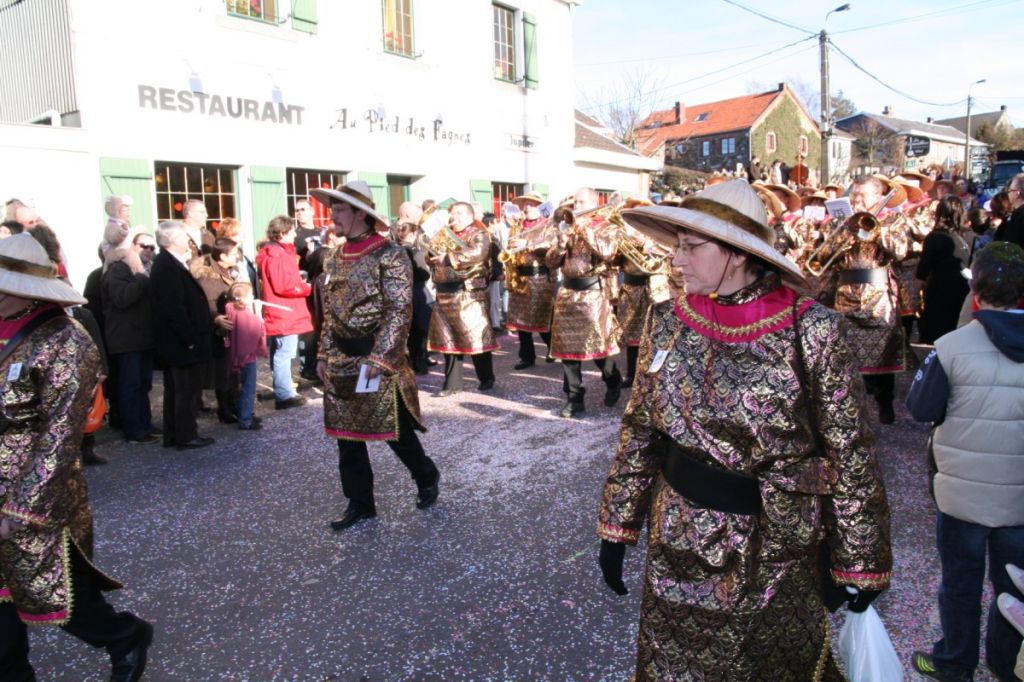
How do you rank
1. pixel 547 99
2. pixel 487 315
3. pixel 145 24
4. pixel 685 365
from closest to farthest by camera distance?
1. pixel 685 365
2. pixel 487 315
3. pixel 145 24
4. pixel 547 99

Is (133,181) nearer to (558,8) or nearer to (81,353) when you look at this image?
(81,353)

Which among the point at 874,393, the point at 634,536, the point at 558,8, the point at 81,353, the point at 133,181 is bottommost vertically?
the point at 874,393

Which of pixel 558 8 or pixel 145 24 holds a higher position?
pixel 558 8

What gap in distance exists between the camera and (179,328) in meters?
5.83

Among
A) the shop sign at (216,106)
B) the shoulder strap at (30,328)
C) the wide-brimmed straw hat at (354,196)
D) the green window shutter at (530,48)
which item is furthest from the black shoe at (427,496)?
the green window shutter at (530,48)

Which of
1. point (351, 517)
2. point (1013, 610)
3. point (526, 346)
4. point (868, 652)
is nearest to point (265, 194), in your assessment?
point (526, 346)

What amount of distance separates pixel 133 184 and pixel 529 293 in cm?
527

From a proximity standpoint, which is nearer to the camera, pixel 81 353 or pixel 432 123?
pixel 81 353

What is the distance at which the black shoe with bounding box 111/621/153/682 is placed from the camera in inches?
112

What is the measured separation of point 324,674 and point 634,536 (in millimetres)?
1615

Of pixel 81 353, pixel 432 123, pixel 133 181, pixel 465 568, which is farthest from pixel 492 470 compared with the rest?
pixel 432 123

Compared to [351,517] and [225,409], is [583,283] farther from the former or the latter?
[225,409]

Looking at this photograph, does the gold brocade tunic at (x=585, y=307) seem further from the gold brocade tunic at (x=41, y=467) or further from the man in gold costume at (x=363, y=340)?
the gold brocade tunic at (x=41, y=467)

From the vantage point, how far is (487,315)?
7578mm
